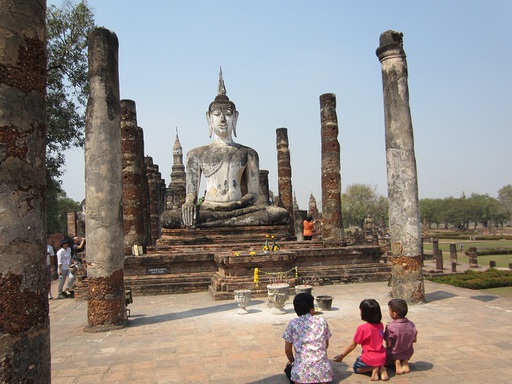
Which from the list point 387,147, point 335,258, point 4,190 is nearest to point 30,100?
point 4,190

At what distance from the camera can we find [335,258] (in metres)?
11.4

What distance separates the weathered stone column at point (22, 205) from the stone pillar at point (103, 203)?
4313 millimetres

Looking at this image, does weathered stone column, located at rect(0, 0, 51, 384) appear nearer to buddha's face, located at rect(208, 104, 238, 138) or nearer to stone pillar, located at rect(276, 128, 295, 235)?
buddha's face, located at rect(208, 104, 238, 138)

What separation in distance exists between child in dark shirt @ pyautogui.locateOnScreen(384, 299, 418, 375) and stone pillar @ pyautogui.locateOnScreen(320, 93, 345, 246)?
872 cm

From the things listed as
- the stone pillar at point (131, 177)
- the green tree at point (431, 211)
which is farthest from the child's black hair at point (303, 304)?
the green tree at point (431, 211)

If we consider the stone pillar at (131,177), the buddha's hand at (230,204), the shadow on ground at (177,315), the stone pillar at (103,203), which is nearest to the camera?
the stone pillar at (103,203)

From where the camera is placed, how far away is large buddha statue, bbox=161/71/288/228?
44.8 ft

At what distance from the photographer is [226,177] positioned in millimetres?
14617

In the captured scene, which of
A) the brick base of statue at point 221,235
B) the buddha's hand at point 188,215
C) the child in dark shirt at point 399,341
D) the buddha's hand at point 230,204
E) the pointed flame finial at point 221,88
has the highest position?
the pointed flame finial at point 221,88

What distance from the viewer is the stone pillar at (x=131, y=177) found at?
11570mm

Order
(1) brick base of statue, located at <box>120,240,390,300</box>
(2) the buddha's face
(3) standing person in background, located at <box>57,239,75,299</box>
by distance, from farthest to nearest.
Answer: (2) the buddha's face
(3) standing person in background, located at <box>57,239,75,299</box>
(1) brick base of statue, located at <box>120,240,390,300</box>

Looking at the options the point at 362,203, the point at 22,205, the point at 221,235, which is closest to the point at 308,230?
the point at 221,235

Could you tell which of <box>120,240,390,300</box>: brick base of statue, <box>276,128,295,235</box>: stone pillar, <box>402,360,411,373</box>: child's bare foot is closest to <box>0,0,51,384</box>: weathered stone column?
<box>402,360,411,373</box>: child's bare foot

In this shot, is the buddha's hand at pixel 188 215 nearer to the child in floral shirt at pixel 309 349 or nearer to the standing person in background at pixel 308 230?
the standing person in background at pixel 308 230
